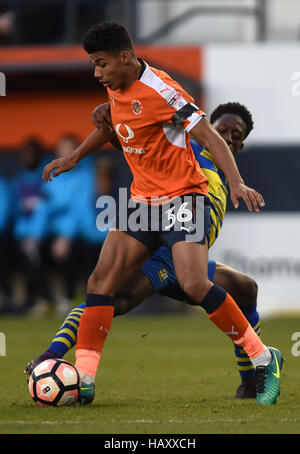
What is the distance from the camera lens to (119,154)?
627 inches

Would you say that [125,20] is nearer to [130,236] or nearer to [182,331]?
[182,331]

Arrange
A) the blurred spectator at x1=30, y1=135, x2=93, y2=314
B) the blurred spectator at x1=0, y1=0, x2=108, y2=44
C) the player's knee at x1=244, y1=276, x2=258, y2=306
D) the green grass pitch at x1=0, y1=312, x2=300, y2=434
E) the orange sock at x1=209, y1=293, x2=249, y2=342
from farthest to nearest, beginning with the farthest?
the blurred spectator at x1=0, y1=0, x2=108, y2=44
the blurred spectator at x1=30, y1=135, x2=93, y2=314
the player's knee at x1=244, y1=276, x2=258, y2=306
the orange sock at x1=209, y1=293, x2=249, y2=342
the green grass pitch at x1=0, y1=312, x2=300, y2=434

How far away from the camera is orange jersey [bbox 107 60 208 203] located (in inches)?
249

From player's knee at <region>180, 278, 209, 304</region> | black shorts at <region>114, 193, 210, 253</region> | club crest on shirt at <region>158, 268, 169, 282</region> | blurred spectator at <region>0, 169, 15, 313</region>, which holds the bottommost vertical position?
blurred spectator at <region>0, 169, 15, 313</region>

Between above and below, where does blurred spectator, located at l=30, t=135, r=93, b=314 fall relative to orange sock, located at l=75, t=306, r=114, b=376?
below

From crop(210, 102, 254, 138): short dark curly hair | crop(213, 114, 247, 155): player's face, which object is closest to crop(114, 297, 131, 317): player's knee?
crop(213, 114, 247, 155): player's face

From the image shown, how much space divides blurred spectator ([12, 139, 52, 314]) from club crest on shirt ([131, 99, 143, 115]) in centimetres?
780

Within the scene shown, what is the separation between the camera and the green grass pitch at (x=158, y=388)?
5.48m

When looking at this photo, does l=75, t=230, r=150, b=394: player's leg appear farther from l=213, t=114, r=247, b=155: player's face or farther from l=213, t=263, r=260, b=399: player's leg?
l=213, t=114, r=247, b=155: player's face

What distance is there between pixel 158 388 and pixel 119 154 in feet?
28.6

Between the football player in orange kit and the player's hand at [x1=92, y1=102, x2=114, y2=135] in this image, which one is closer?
the football player in orange kit

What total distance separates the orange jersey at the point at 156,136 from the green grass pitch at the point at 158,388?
1310 mm

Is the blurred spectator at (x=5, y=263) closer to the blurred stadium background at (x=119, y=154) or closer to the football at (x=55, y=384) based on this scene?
the blurred stadium background at (x=119, y=154)

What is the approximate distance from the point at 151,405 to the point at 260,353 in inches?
28.6
